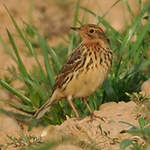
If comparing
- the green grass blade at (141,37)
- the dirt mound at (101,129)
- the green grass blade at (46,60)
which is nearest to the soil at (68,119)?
the dirt mound at (101,129)

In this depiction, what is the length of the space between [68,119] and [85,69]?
1.79 ft

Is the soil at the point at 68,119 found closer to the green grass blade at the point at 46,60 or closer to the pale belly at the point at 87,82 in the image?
the pale belly at the point at 87,82

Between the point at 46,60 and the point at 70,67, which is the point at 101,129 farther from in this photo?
the point at 46,60

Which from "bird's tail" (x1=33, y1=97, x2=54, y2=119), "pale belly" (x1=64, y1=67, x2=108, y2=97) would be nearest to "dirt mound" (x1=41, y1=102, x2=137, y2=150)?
"pale belly" (x1=64, y1=67, x2=108, y2=97)

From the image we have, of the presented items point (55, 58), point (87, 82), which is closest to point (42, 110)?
point (55, 58)

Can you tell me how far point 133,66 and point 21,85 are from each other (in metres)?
2.14

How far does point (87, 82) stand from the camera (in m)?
6.39

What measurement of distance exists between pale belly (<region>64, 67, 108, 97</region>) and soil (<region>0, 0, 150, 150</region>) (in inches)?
10.7

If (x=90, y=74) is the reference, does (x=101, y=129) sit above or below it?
below

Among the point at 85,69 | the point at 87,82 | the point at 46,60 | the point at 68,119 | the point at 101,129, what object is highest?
the point at 46,60

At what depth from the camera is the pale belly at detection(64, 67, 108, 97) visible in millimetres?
6359

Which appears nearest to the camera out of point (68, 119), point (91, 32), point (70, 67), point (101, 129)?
point (101, 129)

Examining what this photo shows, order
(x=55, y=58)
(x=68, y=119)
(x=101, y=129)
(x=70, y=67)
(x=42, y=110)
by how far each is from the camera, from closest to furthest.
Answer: (x=101, y=129), (x=68, y=119), (x=70, y=67), (x=42, y=110), (x=55, y=58)

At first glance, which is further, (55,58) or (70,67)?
(55,58)
